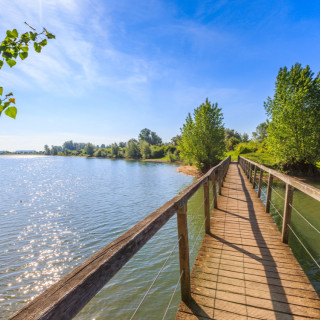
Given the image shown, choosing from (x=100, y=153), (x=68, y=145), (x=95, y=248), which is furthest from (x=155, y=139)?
(x=95, y=248)

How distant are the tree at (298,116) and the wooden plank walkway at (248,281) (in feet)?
56.9

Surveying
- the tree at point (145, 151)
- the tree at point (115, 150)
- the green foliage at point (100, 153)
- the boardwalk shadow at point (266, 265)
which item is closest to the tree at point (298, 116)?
the boardwalk shadow at point (266, 265)

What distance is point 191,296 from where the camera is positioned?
2641 mm

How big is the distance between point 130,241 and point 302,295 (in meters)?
2.66

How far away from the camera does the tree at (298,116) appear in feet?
60.4

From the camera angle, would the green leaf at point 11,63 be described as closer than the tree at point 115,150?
Yes

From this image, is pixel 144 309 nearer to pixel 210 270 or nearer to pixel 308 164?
pixel 210 270

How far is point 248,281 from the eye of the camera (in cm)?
297

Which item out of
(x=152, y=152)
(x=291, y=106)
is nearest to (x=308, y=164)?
(x=291, y=106)

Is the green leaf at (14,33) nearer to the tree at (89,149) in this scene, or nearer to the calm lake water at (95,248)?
the calm lake water at (95,248)

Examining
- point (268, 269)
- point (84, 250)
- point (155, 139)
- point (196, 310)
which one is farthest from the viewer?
point (155, 139)

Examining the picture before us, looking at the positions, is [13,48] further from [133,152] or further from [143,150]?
[133,152]

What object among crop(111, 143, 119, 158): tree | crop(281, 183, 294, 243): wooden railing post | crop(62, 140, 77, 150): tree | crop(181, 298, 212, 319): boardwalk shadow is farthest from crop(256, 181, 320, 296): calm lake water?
crop(62, 140, 77, 150): tree

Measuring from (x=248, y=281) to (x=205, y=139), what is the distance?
83.5 feet
